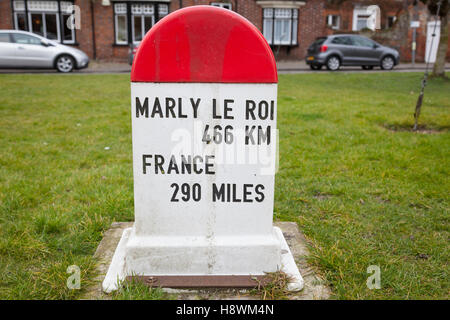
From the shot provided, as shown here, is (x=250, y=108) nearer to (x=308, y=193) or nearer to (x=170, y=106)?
(x=170, y=106)

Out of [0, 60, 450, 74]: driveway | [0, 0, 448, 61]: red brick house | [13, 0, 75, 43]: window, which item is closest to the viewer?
[0, 60, 450, 74]: driveway

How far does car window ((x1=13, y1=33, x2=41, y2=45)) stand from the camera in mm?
16781

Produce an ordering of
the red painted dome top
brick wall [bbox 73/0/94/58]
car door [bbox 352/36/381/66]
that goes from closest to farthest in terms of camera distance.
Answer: the red painted dome top
car door [bbox 352/36/381/66]
brick wall [bbox 73/0/94/58]

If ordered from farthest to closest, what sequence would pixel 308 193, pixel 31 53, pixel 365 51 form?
pixel 365 51
pixel 31 53
pixel 308 193

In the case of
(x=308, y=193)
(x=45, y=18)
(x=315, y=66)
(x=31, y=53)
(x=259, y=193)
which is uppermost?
(x=45, y=18)

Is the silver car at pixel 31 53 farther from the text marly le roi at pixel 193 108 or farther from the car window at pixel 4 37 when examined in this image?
the text marly le roi at pixel 193 108

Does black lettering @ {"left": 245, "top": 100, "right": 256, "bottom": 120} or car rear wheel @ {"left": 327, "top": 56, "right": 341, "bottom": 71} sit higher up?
black lettering @ {"left": 245, "top": 100, "right": 256, "bottom": 120}

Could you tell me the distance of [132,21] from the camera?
926 inches

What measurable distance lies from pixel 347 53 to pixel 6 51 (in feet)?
47.4

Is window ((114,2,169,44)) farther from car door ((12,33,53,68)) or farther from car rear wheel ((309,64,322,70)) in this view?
car rear wheel ((309,64,322,70))

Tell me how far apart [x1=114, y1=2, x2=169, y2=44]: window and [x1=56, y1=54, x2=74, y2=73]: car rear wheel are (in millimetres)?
6422

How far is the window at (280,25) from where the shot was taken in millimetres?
25508

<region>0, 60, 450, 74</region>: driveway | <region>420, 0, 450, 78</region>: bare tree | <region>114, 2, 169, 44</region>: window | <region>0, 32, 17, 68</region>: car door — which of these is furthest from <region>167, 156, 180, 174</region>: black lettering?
<region>114, 2, 169, 44</region>: window

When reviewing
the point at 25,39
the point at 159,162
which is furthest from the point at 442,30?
the point at 25,39
